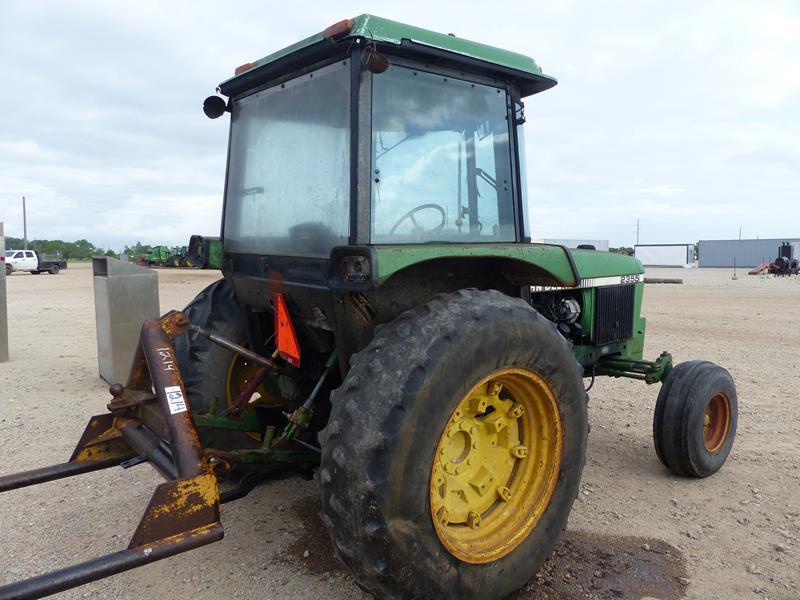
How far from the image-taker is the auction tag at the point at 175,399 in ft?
8.45

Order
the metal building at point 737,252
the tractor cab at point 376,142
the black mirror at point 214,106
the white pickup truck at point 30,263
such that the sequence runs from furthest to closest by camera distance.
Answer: the metal building at point 737,252, the white pickup truck at point 30,263, the black mirror at point 214,106, the tractor cab at point 376,142

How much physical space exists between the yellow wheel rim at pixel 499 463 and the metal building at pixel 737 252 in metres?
49.4

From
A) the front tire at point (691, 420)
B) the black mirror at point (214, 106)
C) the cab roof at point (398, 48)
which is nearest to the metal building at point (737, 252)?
the front tire at point (691, 420)

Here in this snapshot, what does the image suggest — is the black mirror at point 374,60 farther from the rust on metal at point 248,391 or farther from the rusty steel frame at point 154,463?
the rust on metal at point 248,391

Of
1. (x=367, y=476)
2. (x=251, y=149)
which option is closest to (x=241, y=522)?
(x=367, y=476)

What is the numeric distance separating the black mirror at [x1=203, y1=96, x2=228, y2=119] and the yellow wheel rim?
216 centimetres

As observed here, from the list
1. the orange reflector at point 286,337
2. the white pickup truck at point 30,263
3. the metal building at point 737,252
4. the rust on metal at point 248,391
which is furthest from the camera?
the metal building at point 737,252

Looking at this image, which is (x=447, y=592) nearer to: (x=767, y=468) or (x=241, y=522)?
(x=241, y=522)

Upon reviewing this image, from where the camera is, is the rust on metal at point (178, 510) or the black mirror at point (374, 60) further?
the black mirror at point (374, 60)

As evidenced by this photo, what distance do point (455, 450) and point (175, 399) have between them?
47.0 inches

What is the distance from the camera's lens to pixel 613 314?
452cm

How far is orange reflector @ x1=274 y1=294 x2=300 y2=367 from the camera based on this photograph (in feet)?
9.90

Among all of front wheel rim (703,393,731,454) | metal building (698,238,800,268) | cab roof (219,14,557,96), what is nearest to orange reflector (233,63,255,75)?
cab roof (219,14,557,96)

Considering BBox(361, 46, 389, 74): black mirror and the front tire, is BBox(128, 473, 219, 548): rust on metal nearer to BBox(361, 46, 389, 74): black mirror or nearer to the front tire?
BBox(361, 46, 389, 74): black mirror
